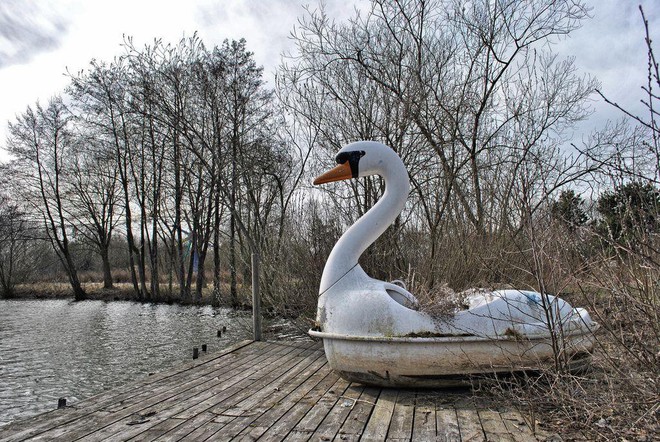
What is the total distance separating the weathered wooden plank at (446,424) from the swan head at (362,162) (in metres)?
2.50

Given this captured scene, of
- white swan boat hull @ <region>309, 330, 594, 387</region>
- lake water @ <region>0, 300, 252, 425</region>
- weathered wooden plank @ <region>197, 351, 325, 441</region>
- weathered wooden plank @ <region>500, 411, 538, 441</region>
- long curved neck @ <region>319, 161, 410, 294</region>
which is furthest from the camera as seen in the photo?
lake water @ <region>0, 300, 252, 425</region>

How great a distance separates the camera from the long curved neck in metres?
5.02

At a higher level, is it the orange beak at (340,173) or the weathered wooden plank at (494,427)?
the orange beak at (340,173)

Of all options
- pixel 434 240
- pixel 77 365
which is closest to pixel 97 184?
pixel 77 365

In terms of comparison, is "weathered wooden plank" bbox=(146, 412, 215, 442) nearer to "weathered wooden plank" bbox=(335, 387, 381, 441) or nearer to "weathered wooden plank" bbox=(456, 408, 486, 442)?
"weathered wooden plank" bbox=(335, 387, 381, 441)

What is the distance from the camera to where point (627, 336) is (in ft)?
8.37

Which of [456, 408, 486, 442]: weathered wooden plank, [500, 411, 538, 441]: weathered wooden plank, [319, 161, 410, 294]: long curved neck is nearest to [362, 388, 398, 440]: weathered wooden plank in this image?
[456, 408, 486, 442]: weathered wooden plank

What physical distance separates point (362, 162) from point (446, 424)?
282 cm

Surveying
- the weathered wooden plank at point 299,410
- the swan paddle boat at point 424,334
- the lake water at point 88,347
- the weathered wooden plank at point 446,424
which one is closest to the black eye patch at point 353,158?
the swan paddle boat at point 424,334

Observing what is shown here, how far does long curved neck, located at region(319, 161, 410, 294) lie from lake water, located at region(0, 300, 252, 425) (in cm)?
479

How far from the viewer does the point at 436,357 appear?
166 inches

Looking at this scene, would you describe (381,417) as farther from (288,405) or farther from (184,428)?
(184,428)

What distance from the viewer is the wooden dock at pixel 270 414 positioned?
3469 millimetres

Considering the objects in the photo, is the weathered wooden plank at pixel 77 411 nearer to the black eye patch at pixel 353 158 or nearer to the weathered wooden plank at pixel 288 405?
the weathered wooden plank at pixel 288 405
